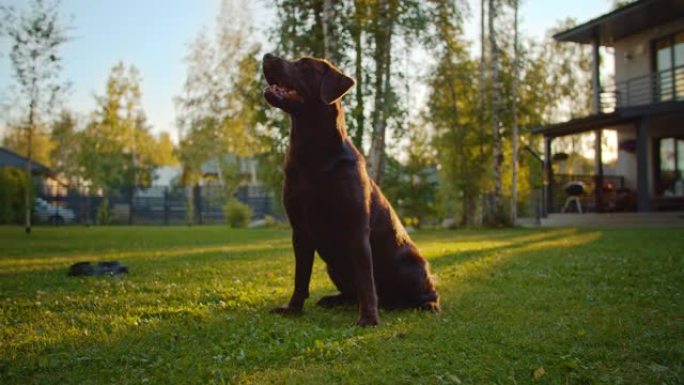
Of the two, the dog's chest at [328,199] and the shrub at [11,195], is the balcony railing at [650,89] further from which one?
the shrub at [11,195]

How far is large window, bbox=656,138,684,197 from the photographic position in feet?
70.8

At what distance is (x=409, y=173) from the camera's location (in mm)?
23250

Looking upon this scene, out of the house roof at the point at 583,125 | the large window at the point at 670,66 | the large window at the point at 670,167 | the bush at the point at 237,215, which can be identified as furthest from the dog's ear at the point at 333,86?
the bush at the point at 237,215

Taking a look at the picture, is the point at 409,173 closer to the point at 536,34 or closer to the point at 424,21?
the point at 424,21

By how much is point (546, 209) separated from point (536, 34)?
16.6m

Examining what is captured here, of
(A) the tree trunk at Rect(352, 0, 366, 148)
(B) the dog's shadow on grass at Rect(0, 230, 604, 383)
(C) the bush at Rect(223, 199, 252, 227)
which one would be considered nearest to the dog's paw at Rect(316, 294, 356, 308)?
(B) the dog's shadow on grass at Rect(0, 230, 604, 383)

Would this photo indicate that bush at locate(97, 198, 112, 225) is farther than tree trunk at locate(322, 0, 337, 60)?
Yes

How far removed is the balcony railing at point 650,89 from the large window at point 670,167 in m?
1.87

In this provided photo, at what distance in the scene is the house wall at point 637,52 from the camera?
2150 cm

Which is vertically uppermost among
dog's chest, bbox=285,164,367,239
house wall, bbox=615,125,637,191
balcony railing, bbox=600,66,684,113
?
balcony railing, bbox=600,66,684,113

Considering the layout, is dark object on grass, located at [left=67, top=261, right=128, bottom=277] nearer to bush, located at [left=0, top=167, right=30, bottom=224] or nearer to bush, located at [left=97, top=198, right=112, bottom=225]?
bush, located at [left=0, top=167, right=30, bottom=224]

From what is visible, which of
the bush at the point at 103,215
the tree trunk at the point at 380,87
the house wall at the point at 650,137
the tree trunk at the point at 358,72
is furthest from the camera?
the bush at the point at 103,215

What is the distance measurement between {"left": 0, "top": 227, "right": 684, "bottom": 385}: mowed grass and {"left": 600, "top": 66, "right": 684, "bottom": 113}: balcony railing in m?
17.0

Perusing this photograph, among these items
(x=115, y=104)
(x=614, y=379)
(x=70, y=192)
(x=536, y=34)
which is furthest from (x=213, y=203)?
(x=614, y=379)
